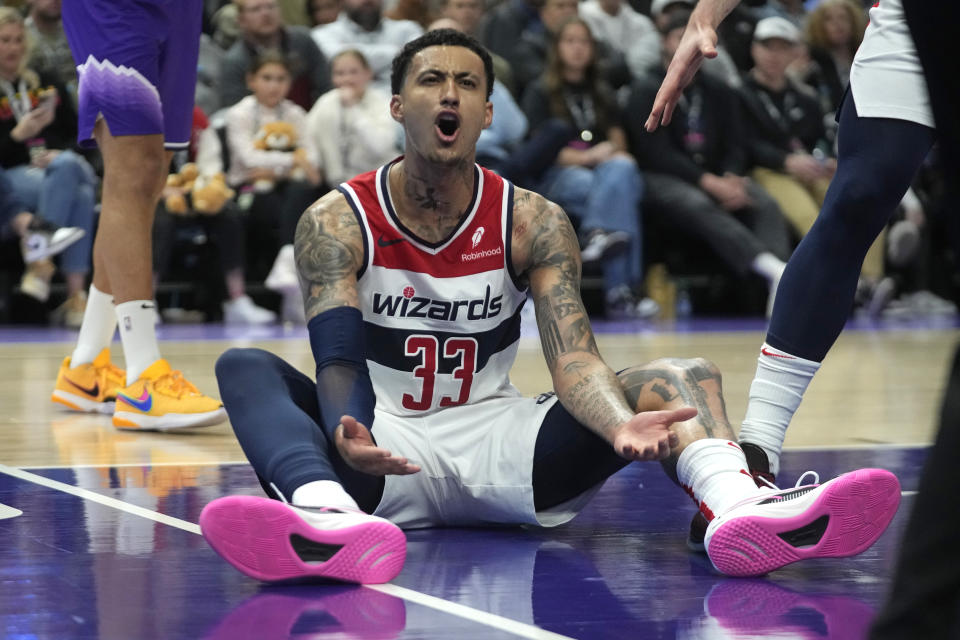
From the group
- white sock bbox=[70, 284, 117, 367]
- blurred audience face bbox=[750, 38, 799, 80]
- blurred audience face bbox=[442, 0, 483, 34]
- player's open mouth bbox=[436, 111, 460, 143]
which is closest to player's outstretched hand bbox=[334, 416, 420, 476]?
player's open mouth bbox=[436, 111, 460, 143]

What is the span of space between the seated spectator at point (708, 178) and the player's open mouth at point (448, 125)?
652 cm

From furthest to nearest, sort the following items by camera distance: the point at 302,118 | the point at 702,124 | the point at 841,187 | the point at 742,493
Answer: the point at 702,124 → the point at 302,118 → the point at 841,187 → the point at 742,493

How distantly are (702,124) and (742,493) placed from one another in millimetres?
7276

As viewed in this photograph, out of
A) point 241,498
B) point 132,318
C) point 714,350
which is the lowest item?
point 714,350

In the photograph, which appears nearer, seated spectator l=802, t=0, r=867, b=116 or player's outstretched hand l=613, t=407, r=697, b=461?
player's outstretched hand l=613, t=407, r=697, b=461

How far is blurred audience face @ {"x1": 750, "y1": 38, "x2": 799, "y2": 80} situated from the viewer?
33.0 feet

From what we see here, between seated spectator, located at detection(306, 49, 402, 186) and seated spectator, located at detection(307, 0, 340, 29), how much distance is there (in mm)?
976

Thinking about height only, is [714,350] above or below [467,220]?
below

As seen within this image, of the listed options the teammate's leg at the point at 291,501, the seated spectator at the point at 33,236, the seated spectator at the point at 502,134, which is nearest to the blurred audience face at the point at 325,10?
the seated spectator at the point at 502,134

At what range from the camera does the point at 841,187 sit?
311cm

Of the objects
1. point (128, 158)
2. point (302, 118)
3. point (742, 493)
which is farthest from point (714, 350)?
point (742, 493)

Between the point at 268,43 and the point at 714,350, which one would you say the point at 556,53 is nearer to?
the point at 268,43

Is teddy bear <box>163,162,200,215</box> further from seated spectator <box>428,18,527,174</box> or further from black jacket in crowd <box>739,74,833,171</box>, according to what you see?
black jacket in crowd <box>739,74,833,171</box>

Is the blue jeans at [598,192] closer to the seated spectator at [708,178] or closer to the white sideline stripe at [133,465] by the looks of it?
the seated spectator at [708,178]
